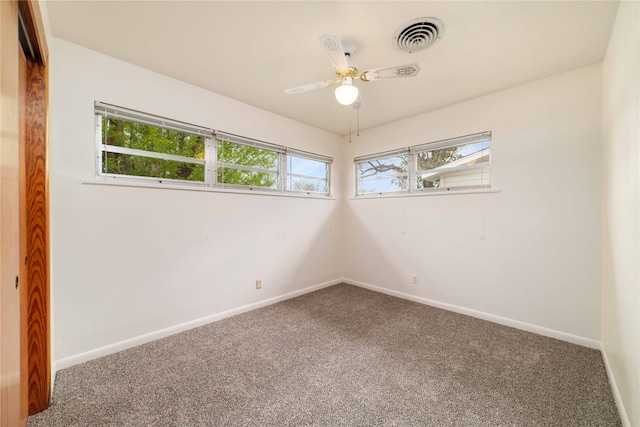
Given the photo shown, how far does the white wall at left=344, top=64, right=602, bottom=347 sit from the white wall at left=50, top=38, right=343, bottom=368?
1971mm

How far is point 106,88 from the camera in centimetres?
218

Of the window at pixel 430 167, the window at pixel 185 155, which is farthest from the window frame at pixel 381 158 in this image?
the window at pixel 185 155

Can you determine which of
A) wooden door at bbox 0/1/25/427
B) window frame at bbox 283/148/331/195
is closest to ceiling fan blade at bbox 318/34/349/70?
wooden door at bbox 0/1/25/427

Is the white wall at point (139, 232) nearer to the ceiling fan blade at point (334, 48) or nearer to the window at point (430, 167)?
the window at point (430, 167)

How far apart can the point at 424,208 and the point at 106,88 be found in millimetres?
3592

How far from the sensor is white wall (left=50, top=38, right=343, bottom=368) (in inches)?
78.6

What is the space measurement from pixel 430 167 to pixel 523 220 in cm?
122

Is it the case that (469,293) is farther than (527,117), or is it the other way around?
(469,293)

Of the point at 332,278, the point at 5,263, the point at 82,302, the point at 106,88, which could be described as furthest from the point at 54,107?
the point at 332,278

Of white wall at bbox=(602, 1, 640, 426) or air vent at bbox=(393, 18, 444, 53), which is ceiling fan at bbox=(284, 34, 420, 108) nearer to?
air vent at bbox=(393, 18, 444, 53)

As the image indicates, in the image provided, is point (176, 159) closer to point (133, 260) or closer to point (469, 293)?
point (133, 260)

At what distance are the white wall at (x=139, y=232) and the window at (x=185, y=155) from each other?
100 mm

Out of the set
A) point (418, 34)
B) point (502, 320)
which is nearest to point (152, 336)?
point (418, 34)

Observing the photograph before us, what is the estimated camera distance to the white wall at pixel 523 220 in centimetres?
233
